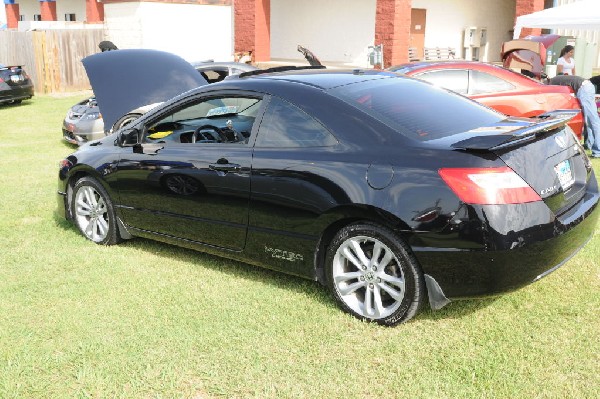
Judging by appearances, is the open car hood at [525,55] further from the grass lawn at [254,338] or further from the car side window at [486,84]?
the grass lawn at [254,338]

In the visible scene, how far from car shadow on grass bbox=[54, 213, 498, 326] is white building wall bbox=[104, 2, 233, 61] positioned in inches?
680

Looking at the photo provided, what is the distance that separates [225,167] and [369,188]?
1.17 m

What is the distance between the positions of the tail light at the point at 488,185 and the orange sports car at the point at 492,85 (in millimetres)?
4943

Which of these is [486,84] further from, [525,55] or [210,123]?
[525,55]

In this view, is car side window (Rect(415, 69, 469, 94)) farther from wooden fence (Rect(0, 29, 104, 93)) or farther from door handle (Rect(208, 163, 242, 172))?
wooden fence (Rect(0, 29, 104, 93))

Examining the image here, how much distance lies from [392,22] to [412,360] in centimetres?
1654

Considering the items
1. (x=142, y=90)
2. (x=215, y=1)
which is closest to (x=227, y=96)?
→ (x=142, y=90)

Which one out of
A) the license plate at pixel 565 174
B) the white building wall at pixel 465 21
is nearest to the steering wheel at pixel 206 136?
the license plate at pixel 565 174

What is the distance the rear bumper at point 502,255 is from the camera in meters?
3.41

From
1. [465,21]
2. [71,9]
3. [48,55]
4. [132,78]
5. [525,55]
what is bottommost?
[48,55]

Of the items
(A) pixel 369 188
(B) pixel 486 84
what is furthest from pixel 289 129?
(B) pixel 486 84

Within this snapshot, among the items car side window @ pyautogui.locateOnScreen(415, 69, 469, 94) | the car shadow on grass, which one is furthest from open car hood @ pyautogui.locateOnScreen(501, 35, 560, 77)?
the car shadow on grass

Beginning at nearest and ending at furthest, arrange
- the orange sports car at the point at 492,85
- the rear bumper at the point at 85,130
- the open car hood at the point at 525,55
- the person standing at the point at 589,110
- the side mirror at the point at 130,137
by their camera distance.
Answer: the side mirror at the point at 130,137, the orange sports car at the point at 492,85, the person standing at the point at 589,110, the rear bumper at the point at 85,130, the open car hood at the point at 525,55

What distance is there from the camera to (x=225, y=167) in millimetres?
4402
